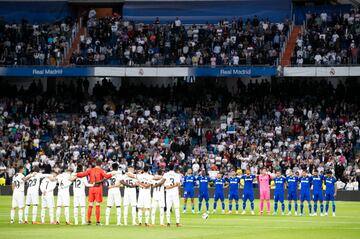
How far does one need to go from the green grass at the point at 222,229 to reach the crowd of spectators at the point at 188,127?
52.5 ft

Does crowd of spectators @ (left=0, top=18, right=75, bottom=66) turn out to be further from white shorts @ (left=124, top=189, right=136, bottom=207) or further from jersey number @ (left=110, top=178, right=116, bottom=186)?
jersey number @ (left=110, top=178, right=116, bottom=186)

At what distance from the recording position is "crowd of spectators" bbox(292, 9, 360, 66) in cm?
5900

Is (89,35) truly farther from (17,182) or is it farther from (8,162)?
(17,182)

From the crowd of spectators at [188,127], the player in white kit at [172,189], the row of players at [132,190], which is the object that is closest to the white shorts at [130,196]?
the row of players at [132,190]

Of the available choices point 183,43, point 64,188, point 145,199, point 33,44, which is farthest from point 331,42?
point 64,188

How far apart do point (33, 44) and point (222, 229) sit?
35.7 m

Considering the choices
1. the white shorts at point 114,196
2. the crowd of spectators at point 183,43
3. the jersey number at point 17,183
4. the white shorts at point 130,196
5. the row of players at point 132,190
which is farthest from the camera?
the crowd of spectators at point 183,43

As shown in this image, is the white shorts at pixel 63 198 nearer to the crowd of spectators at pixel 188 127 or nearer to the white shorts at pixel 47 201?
the white shorts at pixel 47 201

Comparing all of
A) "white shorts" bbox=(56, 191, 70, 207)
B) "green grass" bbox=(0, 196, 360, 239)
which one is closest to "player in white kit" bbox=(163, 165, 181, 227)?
"green grass" bbox=(0, 196, 360, 239)

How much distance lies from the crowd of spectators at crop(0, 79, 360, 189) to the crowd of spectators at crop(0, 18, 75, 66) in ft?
9.23

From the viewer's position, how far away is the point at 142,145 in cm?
5847

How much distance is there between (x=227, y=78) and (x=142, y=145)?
992cm

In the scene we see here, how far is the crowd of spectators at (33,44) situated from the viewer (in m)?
63.6

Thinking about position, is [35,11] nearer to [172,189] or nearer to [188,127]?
[188,127]
